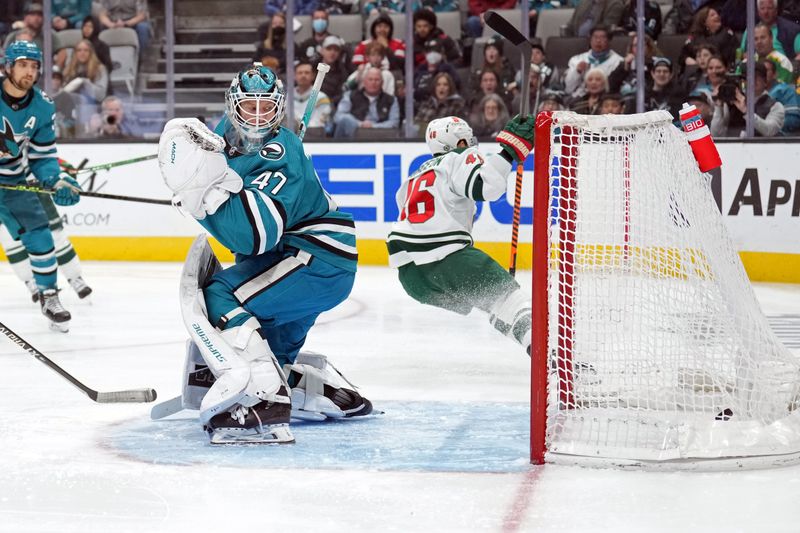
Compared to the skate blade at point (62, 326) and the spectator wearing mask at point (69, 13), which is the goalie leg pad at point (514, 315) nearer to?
the skate blade at point (62, 326)

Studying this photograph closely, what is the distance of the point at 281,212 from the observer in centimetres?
278

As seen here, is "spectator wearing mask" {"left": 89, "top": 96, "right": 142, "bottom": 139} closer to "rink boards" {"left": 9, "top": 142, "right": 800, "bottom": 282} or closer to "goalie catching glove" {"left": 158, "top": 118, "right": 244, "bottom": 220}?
"rink boards" {"left": 9, "top": 142, "right": 800, "bottom": 282}

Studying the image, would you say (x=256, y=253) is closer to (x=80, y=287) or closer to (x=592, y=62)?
(x=80, y=287)

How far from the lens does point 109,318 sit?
5.33 meters

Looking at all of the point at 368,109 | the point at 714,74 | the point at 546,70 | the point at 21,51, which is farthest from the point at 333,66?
the point at 21,51

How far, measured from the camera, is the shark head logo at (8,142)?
5.05 meters

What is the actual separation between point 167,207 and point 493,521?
5.73m

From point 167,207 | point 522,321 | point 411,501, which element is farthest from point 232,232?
point 167,207

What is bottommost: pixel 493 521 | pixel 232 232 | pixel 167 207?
pixel 167 207

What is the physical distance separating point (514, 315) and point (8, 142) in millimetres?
2619

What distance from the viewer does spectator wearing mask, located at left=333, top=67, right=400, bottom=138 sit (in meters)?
7.19

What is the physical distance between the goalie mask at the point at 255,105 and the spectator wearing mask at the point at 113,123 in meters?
4.93

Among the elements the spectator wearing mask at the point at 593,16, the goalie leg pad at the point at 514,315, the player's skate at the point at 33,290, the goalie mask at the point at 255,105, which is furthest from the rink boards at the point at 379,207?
the goalie mask at the point at 255,105

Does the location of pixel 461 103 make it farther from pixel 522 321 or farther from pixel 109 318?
pixel 522 321
